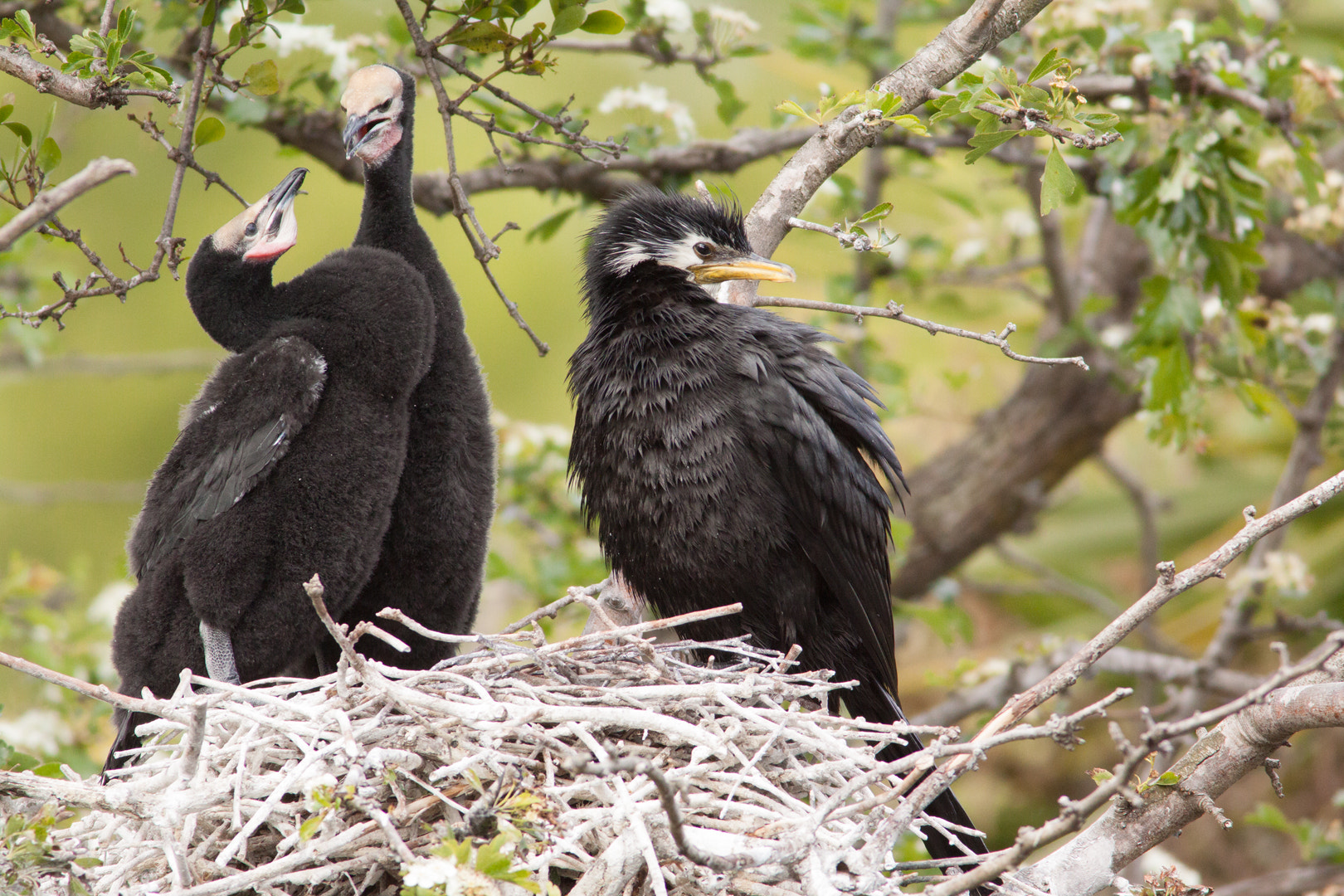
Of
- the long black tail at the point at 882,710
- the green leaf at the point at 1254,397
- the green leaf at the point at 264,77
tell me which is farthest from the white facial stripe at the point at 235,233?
the green leaf at the point at 1254,397

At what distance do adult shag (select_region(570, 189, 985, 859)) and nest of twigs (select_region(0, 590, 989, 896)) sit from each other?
503mm

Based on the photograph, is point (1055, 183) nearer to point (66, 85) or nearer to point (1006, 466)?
point (66, 85)

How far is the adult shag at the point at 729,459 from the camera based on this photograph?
107 inches

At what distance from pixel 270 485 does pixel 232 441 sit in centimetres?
11

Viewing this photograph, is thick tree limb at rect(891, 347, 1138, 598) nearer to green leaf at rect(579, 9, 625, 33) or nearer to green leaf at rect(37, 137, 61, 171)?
green leaf at rect(579, 9, 625, 33)

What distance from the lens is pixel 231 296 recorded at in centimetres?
250

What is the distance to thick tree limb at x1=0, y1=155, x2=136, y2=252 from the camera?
1316mm

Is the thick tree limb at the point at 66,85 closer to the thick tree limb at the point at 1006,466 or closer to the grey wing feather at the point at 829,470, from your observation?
the grey wing feather at the point at 829,470

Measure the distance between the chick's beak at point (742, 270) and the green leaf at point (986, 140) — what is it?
1.58 feet

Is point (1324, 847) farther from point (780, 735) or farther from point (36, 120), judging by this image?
point (36, 120)

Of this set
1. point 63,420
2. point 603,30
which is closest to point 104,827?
point 603,30

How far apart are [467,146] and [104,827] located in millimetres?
6270

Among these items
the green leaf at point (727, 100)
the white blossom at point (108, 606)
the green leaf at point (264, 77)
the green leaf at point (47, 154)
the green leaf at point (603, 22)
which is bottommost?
the white blossom at point (108, 606)

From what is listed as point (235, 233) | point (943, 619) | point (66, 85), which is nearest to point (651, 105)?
point (235, 233)
